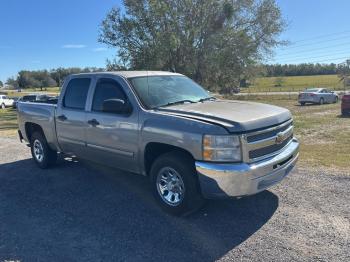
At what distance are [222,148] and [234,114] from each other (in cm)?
61

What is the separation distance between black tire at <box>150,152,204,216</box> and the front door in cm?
59

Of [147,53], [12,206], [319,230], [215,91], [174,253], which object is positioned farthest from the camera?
[215,91]

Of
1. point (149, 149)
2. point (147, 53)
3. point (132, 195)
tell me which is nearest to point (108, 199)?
point (132, 195)

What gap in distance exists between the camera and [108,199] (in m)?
5.56

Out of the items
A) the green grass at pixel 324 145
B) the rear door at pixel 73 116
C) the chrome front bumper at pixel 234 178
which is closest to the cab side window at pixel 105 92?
the rear door at pixel 73 116

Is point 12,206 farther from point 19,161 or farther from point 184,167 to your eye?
point 19,161

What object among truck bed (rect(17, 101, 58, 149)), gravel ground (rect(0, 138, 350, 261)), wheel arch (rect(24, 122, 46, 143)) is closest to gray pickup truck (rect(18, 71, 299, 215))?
truck bed (rect(17, 101, 58, 149))

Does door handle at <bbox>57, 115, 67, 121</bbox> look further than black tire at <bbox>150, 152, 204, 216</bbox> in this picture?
Yes

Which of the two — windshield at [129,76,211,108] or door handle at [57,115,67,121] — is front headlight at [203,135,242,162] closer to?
windshield at [129,76,211,108]

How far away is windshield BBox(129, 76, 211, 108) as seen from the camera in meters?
5.29

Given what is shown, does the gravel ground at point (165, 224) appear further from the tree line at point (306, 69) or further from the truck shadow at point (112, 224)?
the tree line at point (306, 69)

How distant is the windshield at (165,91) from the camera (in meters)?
5.29

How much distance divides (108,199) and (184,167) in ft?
5.35

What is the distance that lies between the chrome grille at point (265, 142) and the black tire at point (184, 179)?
0.74 meters
